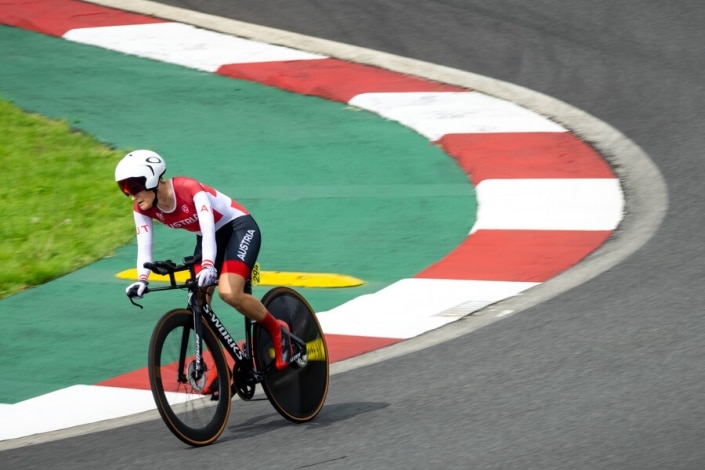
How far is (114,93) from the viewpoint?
13180 millimetres

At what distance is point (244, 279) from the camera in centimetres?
666

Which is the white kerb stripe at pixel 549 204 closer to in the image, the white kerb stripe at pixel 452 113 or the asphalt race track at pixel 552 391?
the asphalt race track at pixel 552 391

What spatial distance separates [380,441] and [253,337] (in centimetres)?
95

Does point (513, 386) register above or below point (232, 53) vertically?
below

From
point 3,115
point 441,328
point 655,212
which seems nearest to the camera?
point 441,328

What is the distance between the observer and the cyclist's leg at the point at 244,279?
6.59m

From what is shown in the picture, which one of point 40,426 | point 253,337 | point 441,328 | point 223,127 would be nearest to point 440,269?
point 441,328

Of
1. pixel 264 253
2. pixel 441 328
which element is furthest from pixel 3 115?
pixel 441 328

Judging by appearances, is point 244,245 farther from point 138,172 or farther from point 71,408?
point 71,408

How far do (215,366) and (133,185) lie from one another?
97 cm

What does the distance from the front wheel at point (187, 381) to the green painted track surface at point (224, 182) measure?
1365mm

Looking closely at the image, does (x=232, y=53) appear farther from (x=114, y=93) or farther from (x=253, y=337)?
(x=253, y=337)

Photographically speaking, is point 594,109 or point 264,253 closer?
point 264,253

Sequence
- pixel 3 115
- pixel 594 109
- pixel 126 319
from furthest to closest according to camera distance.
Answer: pixel 3 115, pixel 594 109, pixel 126 319
